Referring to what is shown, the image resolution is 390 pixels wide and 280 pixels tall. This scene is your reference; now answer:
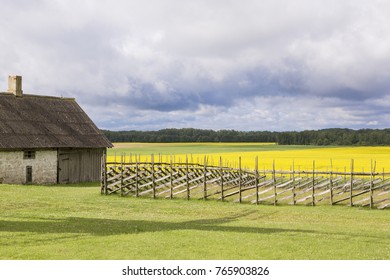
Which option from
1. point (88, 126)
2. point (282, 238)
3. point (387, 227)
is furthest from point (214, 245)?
point (88, 126)

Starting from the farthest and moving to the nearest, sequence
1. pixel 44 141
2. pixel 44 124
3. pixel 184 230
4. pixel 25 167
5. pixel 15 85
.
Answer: pixel 15 85, pixel 44 124, pixel 44 141, pixel 25 167, pixel 184 230

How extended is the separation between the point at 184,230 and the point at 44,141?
23.9 meters

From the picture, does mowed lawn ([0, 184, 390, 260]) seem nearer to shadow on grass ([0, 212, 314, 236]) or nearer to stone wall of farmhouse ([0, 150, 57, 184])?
shadow on grass ([0, 212, 314, 236])

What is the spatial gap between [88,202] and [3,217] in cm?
694

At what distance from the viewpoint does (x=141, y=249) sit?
1231 cm

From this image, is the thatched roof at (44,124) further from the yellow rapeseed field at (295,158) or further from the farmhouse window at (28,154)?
the yellow rapeseed field at (295,158)

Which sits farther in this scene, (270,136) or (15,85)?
(270,136)

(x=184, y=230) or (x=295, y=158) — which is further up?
(x=295, y=158)

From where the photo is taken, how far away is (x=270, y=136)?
149 metres

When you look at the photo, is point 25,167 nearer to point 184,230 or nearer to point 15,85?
point 15,85

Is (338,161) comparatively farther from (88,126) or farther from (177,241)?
(177,241)

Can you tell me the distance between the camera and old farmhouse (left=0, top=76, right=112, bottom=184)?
35094 millimetres

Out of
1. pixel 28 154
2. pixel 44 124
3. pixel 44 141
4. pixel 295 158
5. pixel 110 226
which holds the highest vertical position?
pixel 44 124

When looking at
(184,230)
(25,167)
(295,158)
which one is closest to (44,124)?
(25,167)
